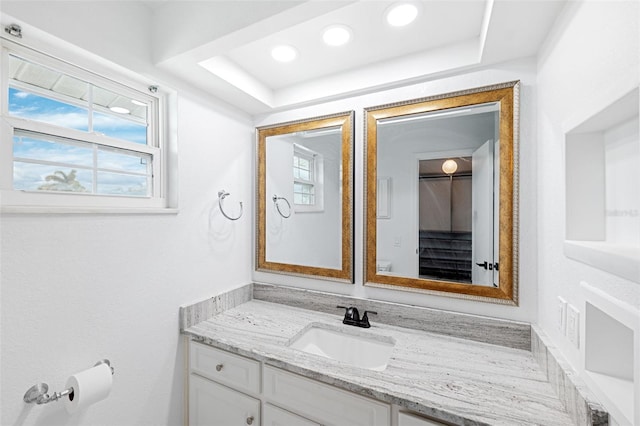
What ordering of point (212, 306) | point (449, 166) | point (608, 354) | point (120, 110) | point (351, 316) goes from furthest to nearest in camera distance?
point (212, 306) < point (351, 316) < point (449, 166) < point (120, 110) < point (608, 354)

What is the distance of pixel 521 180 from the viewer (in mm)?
1349

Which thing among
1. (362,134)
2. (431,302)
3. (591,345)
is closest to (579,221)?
(591,345)

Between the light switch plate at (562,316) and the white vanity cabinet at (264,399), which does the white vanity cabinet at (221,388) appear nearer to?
the white vanity cabinet at (264,399)

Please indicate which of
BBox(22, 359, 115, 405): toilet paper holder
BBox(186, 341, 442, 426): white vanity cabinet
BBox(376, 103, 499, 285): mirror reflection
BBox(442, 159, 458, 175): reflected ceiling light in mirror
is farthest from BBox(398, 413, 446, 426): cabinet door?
BBox(22, 359, 115, 405): toilet paper holder

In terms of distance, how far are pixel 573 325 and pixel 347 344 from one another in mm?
1022

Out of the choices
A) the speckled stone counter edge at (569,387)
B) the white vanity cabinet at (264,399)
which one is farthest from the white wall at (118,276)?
the speckled stone counter edge at (569,387)

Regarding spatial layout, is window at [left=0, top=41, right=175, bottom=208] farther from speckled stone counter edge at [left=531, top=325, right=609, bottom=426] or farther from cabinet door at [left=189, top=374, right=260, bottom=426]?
speckled stone counter edge at [left=531, top=325, right=609, bottom=426]

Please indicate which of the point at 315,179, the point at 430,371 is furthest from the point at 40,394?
the point at 315,179

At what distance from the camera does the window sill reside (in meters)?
0.98

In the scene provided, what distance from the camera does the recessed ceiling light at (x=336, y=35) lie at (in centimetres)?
137

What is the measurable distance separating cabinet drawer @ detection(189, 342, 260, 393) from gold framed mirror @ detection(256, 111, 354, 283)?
2.20 feet

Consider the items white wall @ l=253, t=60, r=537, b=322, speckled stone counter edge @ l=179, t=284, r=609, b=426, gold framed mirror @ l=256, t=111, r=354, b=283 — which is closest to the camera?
speckled stone counter edge @ l=179, t=284, r=609, b=426

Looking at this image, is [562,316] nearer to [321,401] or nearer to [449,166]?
[449,166]

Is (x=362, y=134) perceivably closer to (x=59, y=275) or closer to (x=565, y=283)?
(x=565, y=283)
